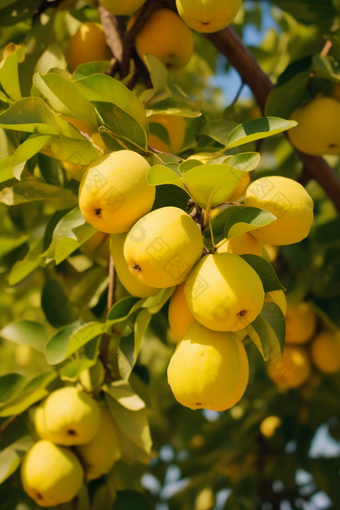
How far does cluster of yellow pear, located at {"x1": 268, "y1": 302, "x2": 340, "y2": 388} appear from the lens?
6.59 feet

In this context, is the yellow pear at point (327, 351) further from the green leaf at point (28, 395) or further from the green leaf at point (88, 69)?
the green leaf at point (88, 69)

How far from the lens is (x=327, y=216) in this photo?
8.40 feet

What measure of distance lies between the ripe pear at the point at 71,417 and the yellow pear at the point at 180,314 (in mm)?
429

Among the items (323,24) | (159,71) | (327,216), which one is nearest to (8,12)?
(159,71)

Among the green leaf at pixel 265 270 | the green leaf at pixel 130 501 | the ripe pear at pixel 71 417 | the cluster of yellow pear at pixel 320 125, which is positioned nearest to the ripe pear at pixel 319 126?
the cluster of yellow pear at pixel 320 125

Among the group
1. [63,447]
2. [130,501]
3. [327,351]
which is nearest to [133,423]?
[63,447]

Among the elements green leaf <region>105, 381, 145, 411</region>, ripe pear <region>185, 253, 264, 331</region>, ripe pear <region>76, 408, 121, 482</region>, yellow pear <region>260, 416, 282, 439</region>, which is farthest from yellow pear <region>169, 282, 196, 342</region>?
yellow pear <region>260, 416, 282, 439</region>

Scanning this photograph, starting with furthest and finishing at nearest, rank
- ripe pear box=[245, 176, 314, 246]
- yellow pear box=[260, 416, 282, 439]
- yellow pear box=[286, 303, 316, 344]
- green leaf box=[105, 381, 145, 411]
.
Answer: yellow pear box=[260, 416, 282, 439]
yellow pear box=[286, 303, 316, 344]
green leaf box=[105, 381, 145, 411]
ripe pear box=[245, 176, 314, 246]

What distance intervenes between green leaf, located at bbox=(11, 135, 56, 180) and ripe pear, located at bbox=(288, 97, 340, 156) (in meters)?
0.81

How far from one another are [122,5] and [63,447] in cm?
124

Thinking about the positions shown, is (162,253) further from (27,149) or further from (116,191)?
Answer: (27,149)

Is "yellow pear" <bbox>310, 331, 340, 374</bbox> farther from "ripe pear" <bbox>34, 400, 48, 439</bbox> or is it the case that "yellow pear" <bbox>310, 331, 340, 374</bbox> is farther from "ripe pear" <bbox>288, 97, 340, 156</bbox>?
"ripe pear" <bbox>34, 400, 48, 439</bbox>

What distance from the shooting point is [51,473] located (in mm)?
1231

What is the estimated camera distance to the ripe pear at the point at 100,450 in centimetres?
134
